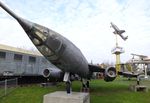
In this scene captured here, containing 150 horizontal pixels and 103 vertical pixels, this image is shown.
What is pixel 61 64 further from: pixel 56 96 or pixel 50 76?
pixel 50 76

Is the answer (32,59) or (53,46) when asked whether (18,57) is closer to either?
(32,59)

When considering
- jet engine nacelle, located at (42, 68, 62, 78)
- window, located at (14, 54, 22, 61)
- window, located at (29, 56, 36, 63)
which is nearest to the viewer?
jet engine nacelle, located at (42, 68, 62, 78)

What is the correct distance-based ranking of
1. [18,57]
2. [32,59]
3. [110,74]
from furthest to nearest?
[32,59]
[18,57]
[110,74]

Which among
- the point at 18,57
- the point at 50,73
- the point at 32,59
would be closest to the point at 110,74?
the point at 50,73

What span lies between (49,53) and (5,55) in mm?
12947

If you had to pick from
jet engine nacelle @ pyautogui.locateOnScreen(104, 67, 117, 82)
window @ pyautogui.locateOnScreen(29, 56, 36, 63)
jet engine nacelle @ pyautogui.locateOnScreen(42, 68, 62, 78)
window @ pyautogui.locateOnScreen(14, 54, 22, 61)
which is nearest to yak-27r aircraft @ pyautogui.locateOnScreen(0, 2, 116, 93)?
jet engine nacelle @ pyautogui.locateOnScreen(42, 68, 62, 78)

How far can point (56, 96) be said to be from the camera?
10164 millimetres

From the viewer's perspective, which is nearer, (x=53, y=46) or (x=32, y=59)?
(x=53, y=46)

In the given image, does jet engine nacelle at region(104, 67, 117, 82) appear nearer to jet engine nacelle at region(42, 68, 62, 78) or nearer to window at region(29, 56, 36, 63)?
jet engine nacelle at region(42, 68, 62, 78)

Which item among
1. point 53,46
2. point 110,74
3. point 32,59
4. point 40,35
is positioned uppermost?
point 32,59

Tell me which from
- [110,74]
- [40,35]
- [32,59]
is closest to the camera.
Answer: [40,35]

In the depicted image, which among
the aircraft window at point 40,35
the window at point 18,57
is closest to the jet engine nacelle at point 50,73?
the aircraft window at point 40,35

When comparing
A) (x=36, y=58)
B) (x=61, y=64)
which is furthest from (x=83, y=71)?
(x=36, y=58)

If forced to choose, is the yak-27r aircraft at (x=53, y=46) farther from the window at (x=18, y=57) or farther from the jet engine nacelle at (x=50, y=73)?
the window at (x=18, y=57)
